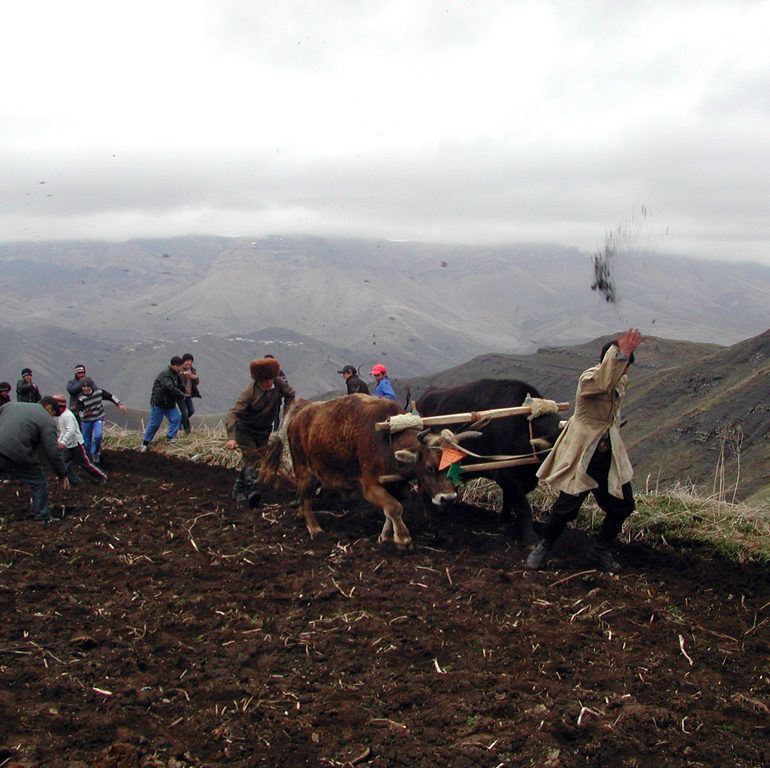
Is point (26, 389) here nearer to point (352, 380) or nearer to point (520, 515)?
point (352, 380)

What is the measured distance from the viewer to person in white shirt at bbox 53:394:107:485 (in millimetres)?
10867

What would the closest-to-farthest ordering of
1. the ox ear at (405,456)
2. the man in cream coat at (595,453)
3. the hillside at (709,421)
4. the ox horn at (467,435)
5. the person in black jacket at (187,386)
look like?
the man in cream coat at (595,453) < the ox ear at (405,456) < the ox horn at (467,435) < the person in black jacket at (187,386) < the hillside at (709,421)

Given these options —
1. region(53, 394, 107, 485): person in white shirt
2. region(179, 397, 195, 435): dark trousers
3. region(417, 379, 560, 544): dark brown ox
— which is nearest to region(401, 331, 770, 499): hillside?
region(417, 379, 560, 544): dark brown ox

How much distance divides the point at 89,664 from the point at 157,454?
8387 millimetres

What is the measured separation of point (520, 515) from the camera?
872 centimetres

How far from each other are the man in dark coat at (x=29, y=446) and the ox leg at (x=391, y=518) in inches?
145

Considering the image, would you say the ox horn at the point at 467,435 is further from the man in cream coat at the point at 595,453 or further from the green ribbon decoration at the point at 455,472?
the man in cream coat at the point at 595,453

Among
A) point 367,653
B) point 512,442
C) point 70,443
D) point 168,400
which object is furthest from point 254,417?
point 367,653

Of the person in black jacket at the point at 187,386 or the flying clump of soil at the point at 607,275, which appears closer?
the flying clump of soil at the point at 607,275

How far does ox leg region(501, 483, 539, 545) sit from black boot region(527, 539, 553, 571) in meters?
0.93

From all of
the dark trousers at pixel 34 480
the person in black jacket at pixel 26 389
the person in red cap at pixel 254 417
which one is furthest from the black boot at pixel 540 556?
the person in black jacket at pixel 26 389

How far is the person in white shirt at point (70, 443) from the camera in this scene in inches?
428

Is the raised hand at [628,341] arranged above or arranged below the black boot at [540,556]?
above

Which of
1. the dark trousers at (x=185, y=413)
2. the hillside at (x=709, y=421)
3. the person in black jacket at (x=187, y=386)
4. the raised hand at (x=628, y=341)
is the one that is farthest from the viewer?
the hillside at (x=709, y=421)
